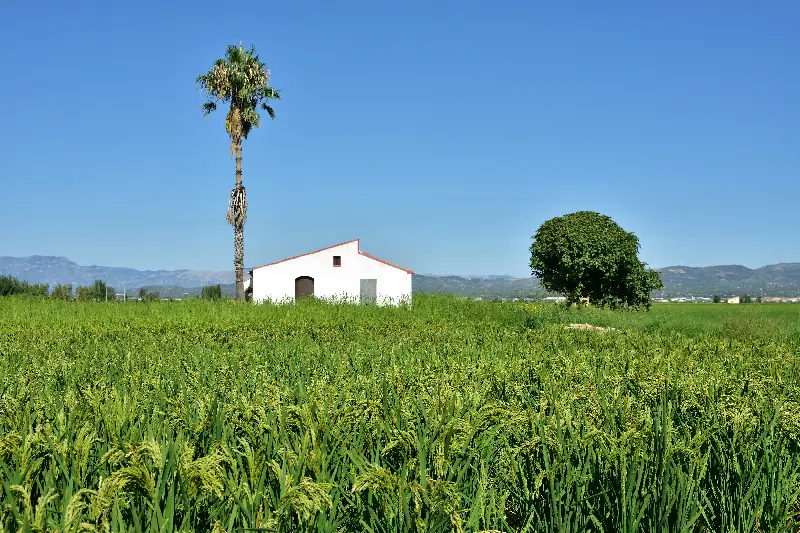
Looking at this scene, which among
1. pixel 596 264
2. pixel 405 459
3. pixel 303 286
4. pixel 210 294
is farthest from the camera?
pixel 210 294

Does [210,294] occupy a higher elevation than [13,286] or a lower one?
lower

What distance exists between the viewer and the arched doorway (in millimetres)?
49031

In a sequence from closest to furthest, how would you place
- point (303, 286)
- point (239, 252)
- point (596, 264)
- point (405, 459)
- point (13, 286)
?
point (405, 459)
point (239, 252)
point (303, 286)
point (596, 264)
point (13, 286)

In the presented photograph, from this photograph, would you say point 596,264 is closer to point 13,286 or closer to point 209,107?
point 209,107

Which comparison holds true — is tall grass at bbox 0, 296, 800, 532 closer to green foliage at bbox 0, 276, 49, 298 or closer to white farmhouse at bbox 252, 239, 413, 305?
white farmhouse at bbox 252, 239, 413, 305

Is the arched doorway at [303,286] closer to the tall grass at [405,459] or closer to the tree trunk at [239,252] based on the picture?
the tree trunk at [239,252]

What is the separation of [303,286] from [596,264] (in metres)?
22.0

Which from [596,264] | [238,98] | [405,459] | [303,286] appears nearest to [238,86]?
[238,98]

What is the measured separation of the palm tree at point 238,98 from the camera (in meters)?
43.6

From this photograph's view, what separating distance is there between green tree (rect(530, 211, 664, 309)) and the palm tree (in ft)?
82.1

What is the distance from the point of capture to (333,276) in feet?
162

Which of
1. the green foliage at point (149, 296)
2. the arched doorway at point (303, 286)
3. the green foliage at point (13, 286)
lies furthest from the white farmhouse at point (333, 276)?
the green foliage at point (13, 286)

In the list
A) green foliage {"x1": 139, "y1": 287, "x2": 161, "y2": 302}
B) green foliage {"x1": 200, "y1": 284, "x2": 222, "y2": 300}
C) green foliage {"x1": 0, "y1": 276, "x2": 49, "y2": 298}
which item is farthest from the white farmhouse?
green foliage {"x1": 0, "y1": 276, "x2": 49, "y2": 298}

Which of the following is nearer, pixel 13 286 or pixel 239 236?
pixel 239 236
